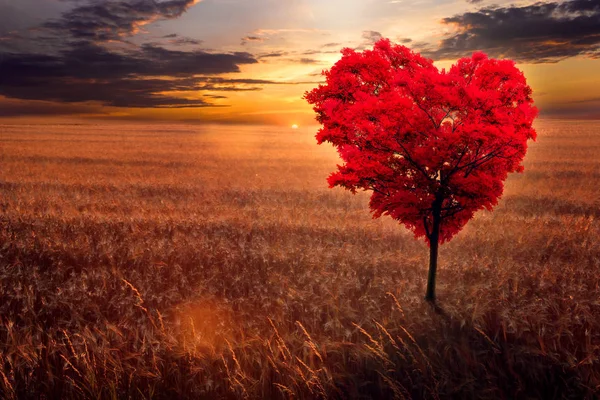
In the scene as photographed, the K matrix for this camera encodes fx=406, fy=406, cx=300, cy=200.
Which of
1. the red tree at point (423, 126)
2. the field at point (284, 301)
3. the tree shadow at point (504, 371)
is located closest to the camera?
the tree shadow at point (504, 371)

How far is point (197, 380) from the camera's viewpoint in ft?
15.3

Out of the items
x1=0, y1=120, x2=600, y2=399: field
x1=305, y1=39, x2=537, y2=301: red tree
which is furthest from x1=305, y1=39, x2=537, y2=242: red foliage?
x1=0, y1=120, x2=600, y2=399: field

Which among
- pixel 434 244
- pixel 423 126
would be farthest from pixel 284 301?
pixel 423 126

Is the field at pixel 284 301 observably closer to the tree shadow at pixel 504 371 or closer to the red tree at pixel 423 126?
the tree shadow at pixel 504 371

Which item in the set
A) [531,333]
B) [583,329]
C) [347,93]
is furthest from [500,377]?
[347,93]

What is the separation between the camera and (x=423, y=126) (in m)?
5.84

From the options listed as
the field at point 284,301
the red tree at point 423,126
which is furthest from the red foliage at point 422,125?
the field at point 284,301

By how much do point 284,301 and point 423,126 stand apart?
375 centimetres

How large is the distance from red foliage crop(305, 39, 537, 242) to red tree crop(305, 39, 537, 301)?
0.01m

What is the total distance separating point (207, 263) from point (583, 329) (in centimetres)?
692

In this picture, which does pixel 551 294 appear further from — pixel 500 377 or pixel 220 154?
pixel 220 154

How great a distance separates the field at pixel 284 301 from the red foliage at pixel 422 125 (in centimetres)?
189

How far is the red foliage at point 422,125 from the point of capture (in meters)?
5.67

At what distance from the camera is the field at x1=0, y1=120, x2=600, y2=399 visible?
4586 mm
